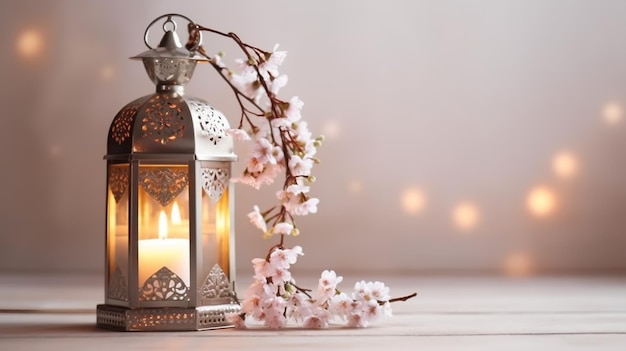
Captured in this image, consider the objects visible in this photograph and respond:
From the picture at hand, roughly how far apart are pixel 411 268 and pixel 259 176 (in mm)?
1169

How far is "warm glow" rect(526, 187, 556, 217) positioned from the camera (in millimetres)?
2482

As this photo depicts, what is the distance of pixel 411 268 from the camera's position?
8.10 feet

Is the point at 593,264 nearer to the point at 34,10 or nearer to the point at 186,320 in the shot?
the point at 186,320

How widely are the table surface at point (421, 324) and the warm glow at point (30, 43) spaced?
718mm

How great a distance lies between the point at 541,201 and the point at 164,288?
1.40 m

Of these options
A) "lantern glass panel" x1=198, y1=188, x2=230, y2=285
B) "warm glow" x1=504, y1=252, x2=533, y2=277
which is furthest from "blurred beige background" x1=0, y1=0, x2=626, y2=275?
"lantern glass panel" x1=198, y1=188, x2=230, y2=285

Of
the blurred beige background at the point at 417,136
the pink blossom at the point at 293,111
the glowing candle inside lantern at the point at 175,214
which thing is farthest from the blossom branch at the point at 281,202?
the blurred beige background at the point at 417,136

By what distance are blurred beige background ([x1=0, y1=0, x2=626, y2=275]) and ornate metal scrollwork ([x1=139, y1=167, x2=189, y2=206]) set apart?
108 cm

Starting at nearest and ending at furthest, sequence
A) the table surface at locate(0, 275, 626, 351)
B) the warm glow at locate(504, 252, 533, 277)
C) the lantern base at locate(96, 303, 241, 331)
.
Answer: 1. the table surface at locate(0, 275, 626, 351)
2. the lantern base at locate(96, 303, 241, 331)
3. the warm glow at locate(504, 252, 533, 277)

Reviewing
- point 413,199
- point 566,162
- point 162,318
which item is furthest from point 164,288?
point 566,162

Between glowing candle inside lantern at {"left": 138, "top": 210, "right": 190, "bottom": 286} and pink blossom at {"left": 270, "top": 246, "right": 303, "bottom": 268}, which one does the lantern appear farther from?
pink blossom at {"left": 270, "top": 246, "right": 303, "bottom": 268}

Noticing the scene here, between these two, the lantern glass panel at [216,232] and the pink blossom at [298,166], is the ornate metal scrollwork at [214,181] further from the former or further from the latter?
the pink blossom at [298,166]

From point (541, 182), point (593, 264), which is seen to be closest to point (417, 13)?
point (541, 182)

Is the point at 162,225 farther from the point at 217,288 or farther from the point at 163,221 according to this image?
the point at 217,288
